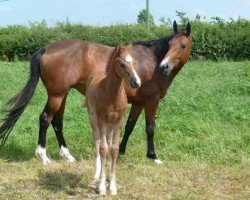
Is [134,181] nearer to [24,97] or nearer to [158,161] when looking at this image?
[158,161]

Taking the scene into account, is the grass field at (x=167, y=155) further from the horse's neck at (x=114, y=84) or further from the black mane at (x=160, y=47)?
the black mane at (x=160, y=47)

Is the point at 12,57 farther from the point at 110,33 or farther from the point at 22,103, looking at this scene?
the point at 22,103

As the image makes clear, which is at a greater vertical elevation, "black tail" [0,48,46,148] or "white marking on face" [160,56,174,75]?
"white marking on face" [160,56,174,75]

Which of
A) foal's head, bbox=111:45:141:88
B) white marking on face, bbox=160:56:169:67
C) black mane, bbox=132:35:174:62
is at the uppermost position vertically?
foal's head, bbox=111:45:141:88

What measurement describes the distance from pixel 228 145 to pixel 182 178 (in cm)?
155

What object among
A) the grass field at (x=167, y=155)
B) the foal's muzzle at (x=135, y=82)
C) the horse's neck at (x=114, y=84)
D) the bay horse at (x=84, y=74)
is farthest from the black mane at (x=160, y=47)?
the foal's muzzle at (x=135, y=82)

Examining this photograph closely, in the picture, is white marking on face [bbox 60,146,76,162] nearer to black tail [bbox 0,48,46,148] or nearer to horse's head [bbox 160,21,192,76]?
black tail [bbox 0,48,46,148]

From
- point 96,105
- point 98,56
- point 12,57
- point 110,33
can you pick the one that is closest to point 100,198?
point 96,105

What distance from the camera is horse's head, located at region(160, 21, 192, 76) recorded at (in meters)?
6.49

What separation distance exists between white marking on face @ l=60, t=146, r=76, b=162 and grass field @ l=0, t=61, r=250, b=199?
0.35ft

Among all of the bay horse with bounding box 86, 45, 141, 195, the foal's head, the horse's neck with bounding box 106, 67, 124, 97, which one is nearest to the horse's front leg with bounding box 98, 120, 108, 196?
the bay horse with bounding box 86, 45, 141, 195

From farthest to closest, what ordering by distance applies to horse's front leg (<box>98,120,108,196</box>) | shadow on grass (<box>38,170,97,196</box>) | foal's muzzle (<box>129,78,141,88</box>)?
shadow on grass (<box>38,170,97,196</box>) < horse's front leg (<box>98,120,108,196</box>) < foal's muzzle (<box>129,78,141,88</box>)

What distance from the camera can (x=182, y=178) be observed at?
5.87 m

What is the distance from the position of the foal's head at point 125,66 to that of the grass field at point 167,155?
→ 52.9 inches
